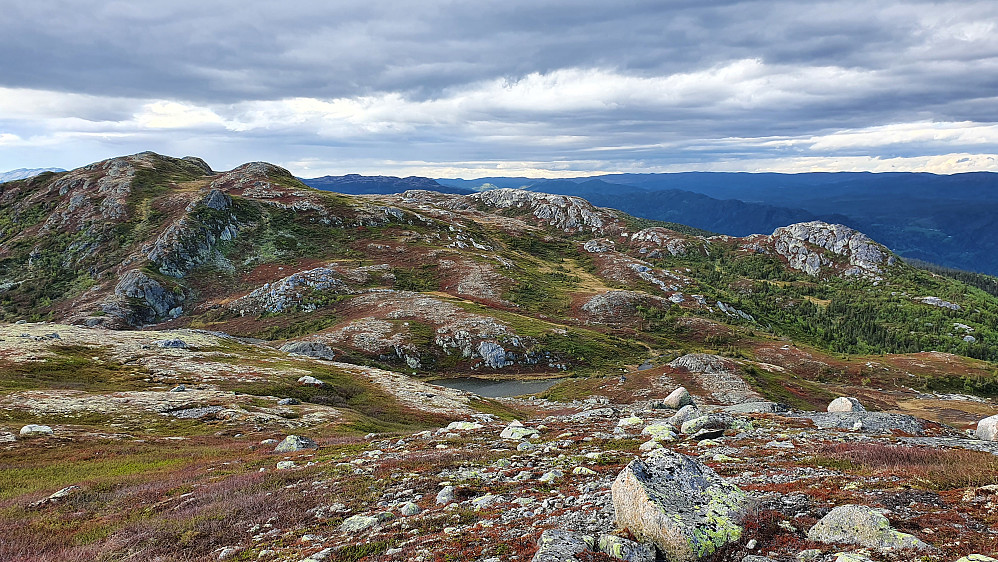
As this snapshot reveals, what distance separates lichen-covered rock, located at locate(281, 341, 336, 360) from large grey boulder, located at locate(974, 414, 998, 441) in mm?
107681

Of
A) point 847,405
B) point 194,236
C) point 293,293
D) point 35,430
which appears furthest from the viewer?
point 194,236

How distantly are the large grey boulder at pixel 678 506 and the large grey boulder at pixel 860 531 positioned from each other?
212 cm

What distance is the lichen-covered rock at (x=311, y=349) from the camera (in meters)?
107

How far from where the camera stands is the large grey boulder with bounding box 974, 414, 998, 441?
103ft

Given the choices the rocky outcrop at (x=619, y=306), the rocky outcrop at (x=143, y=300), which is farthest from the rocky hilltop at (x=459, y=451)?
the rocky outcrop at (x=619, y=306)

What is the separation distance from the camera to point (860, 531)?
1153 cm

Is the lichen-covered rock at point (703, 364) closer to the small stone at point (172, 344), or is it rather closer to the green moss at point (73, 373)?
the green moss at point (73, 373)

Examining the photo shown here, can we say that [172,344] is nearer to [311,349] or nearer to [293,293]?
[311,349]

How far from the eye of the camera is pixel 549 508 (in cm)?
1755

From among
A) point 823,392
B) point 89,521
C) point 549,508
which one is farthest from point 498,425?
point 823,392

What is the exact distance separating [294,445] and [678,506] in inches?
1237

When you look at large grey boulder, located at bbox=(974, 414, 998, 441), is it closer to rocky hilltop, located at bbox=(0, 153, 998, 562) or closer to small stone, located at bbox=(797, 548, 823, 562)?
rocky hilltop, located at bbox=(0, 153, 998, 562)

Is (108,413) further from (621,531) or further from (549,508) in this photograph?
(621,531)

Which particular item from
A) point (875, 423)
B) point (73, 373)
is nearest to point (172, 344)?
point (73, 373)
